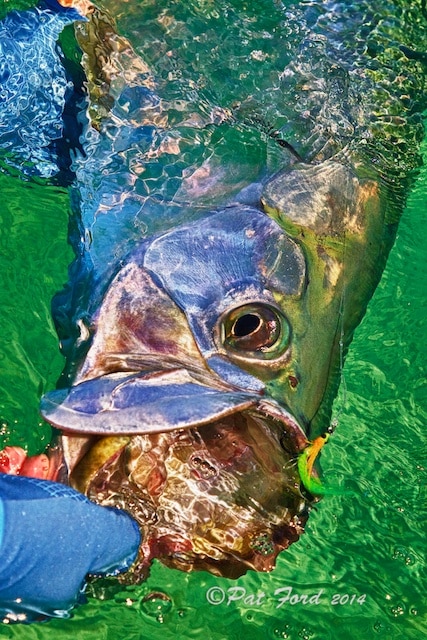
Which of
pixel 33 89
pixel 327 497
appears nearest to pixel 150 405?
pixel 327 497

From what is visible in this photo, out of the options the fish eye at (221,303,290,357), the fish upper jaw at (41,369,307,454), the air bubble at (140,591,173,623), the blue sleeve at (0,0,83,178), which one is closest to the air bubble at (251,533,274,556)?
the fish upper jaw at (41,369,307,454)

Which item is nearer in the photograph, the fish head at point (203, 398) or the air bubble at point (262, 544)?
the fish head at point (203, 398)

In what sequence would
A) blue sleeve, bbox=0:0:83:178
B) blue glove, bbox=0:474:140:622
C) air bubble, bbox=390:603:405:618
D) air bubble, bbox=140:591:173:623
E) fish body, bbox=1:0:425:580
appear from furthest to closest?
blue sleeve, bbox=0:0:83:178 → air bubble, bbox=390:603:405:618 → air bubble, bbox=140:591:173:623 → fish body, bbox=1:0:425:580 → blue glove, bbox=0:474:140:622

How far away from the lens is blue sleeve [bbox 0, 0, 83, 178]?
3195 millimetres

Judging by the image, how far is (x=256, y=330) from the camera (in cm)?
204

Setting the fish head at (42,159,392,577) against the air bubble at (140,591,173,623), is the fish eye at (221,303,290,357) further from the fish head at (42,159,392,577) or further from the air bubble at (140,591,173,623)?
the air bubble at (140,591,173,623)

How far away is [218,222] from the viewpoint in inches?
89.8

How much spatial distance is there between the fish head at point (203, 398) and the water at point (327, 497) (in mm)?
501

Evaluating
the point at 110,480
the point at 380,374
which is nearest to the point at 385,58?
the point at 380,374

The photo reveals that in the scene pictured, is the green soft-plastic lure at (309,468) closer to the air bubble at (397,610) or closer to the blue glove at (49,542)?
the blue glove at (49,542)

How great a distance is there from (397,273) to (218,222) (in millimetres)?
1749

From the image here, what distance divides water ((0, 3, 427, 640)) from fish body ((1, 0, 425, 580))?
45 cm

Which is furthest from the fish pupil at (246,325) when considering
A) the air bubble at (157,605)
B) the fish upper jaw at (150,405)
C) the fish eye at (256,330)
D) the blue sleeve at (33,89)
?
the blue sleeve at (33,89)

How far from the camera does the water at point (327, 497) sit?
265 centimetres
